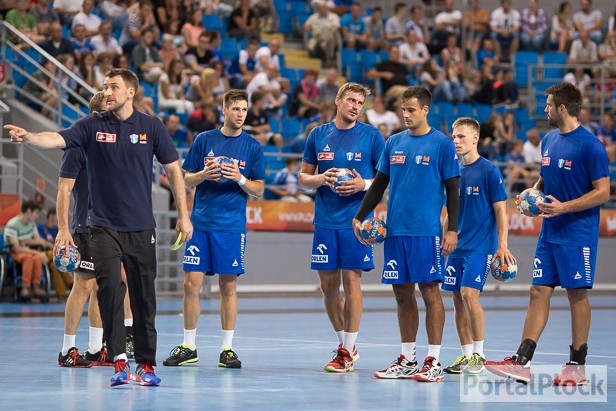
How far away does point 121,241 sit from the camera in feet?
29.7

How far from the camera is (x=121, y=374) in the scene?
891cm

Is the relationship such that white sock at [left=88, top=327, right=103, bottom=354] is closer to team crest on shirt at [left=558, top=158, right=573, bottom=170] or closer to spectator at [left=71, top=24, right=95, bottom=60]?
team crest on shirt at [left=558, top=158, right=573, bottom=170]

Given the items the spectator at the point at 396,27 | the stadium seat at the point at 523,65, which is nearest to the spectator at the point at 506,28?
the stadium seat at the point at 523,65

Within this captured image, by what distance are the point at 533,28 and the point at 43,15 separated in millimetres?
13600

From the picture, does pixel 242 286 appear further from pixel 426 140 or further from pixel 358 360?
pixel 426 140

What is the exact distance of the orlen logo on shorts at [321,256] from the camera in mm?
10781

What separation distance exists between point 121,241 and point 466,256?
3228 mm

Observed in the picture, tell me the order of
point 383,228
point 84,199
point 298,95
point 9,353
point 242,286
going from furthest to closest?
point 298,95 < point 242,286 < point 9,353 < point 84,199 < point 383,228

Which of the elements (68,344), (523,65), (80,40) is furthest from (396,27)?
(68,344)

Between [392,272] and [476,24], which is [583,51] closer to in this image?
[476,24]

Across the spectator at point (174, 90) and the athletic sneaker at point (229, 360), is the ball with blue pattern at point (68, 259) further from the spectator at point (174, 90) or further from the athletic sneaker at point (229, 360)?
the spectator at point (174, 90)

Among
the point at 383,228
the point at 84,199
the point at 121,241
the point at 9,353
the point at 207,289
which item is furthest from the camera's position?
the point at 207,289

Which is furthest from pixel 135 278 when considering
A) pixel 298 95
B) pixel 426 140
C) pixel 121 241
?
pixel 298 95

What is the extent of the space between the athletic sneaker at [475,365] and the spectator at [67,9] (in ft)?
50.1
